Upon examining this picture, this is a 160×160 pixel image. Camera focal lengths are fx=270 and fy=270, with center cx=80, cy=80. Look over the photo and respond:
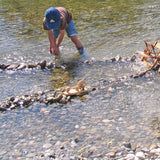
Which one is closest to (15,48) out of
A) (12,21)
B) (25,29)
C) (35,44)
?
(35,44)

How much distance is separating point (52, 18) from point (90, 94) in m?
2.66

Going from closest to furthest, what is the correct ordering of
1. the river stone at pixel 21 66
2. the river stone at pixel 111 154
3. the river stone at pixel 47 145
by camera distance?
the river stone at pixel 111 154, the river stone at pixel 47 145, the river stone at pixel 21 66

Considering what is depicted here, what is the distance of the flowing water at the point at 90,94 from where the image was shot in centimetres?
452

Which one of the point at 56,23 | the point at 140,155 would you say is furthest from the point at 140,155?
the point at 56,23

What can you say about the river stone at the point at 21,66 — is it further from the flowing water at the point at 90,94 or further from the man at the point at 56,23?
the man at the point at 56,23

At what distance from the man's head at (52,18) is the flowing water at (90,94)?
1294 millimetres

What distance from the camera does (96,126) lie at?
4820mm

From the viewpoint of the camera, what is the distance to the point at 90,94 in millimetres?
5988

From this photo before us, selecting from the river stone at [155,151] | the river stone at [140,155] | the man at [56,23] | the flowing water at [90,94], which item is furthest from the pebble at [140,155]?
the man at [56,23]

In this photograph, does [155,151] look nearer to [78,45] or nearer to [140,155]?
[140,155]

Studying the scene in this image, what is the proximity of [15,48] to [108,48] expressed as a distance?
11.0 feet

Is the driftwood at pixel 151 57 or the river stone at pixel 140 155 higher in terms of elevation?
the driftwood at pixel 151 57

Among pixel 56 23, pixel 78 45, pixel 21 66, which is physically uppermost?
pixel 56 23

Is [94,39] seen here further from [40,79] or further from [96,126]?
[96,126]
